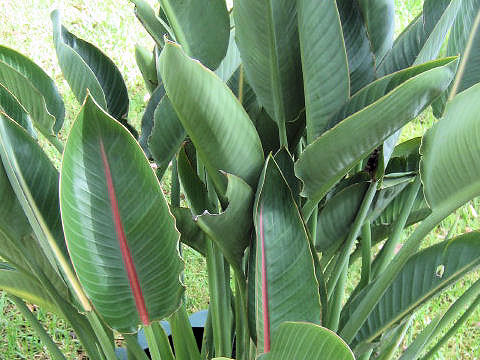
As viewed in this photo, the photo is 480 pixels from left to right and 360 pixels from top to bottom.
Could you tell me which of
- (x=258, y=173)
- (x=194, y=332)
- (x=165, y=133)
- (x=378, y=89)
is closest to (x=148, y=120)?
(x=165, y=133)

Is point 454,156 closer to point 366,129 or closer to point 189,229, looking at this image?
point 366,129

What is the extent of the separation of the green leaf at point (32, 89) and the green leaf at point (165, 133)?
0.13m

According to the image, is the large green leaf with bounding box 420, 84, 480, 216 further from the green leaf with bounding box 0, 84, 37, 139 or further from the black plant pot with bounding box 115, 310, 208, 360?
the black plant pot with bounding box 115, 310, 208, 360

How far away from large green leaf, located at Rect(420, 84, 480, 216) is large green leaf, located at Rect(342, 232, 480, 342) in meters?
0.15

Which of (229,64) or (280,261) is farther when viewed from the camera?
(229,64)

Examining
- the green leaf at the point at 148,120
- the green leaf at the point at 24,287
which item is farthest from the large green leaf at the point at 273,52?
the green leaf at the point at 24,287

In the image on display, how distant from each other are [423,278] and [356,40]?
1.03 ft

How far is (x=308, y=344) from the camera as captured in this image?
58cm

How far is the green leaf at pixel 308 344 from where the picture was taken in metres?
0.56

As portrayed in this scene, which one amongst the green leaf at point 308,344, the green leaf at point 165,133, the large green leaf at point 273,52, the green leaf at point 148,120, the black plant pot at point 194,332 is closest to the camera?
the green leaf at point 308,344

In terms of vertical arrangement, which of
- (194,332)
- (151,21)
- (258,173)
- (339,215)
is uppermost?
(151,21)

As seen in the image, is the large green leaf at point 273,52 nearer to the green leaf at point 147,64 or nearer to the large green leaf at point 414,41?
the large green leaf at point 414,41

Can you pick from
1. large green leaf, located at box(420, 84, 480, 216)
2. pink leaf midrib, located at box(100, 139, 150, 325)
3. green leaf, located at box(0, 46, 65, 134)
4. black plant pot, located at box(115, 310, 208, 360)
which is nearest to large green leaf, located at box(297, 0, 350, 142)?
large green leaf, located at box(420, 84, 480, 216)

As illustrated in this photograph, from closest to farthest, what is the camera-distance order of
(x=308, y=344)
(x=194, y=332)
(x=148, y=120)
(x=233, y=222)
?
(x=308, y=344)
(x=233, y=222)
(x=148, y=120)
(x=194, y=332)
